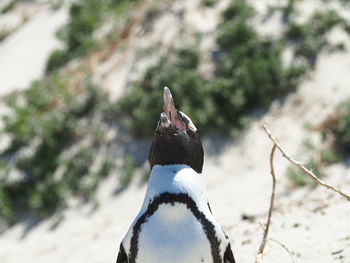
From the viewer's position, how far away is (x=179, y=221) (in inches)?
98.0

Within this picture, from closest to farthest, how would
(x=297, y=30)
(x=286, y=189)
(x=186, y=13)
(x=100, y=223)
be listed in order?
(x=286, y=189)
(x=100, y=223)
(x=297, y=30)
(x=186, y=13)

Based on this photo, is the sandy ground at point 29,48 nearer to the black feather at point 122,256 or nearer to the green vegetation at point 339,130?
the green vegetation at point 339,130

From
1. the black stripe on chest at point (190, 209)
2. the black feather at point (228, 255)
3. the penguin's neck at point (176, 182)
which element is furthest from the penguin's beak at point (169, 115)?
the black feather at point (228, 255)

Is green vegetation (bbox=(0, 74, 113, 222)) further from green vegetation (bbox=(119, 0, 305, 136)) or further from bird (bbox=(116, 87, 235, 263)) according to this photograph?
bird (bbox=(116, 87, 235, 263))

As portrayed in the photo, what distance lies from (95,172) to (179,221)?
186 inches

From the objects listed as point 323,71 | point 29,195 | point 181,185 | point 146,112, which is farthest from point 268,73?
point 181,185

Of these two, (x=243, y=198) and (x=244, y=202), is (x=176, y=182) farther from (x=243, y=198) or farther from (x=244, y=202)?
(x=243, y=198)

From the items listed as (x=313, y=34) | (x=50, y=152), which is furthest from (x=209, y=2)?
(x=50, y=152)

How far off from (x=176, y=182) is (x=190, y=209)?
0.40 ft

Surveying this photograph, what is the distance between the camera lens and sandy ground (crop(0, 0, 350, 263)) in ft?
15.2

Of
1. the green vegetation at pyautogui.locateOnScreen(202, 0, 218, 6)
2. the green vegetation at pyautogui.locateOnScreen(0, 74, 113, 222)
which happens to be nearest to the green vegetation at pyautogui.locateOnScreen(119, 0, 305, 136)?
the green vegetation at pyautogui.locateOnScreen(0, 74, 113, 222)

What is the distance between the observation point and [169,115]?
8.68ft

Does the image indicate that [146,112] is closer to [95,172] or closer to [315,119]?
[95,172]

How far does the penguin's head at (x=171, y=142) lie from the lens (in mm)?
2592
